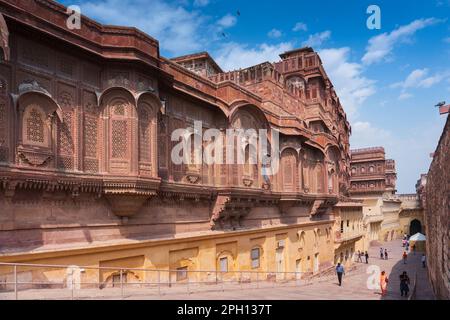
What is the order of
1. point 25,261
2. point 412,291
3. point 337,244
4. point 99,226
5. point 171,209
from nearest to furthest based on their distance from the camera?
point 25,261
point 99,226
point 171,209
point 412,291
point 337,244

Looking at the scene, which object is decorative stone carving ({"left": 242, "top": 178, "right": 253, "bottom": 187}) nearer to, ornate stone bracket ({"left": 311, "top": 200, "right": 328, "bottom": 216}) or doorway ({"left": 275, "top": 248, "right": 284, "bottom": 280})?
doorway ({"left": 275, "top": 248, "right": 284, "bottom": 280})

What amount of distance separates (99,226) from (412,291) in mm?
15278

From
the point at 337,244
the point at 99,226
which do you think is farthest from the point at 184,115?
the point at 337,244

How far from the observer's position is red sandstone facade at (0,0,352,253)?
8.71 m

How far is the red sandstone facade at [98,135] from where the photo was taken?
28.6 feet

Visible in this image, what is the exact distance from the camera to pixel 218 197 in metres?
15.0

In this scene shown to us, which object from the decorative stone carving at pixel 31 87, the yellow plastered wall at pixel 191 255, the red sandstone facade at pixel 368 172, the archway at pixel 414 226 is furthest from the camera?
the archway at pixel 414 226

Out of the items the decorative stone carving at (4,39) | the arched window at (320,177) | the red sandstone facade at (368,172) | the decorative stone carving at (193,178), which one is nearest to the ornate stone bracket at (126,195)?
the decorative stone carving at (193,178)

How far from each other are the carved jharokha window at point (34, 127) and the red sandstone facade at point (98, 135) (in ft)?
0.08

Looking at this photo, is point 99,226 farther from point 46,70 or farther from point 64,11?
point 64,11

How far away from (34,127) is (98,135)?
1.88 metres

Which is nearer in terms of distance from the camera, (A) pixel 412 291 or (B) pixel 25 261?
(B) pixel 25 261

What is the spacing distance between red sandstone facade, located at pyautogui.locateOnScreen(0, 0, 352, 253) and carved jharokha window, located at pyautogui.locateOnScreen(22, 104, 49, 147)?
0.02m

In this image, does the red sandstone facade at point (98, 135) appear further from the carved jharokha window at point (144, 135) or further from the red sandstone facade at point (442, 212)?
the red sandstone facade at point (442, 212)
